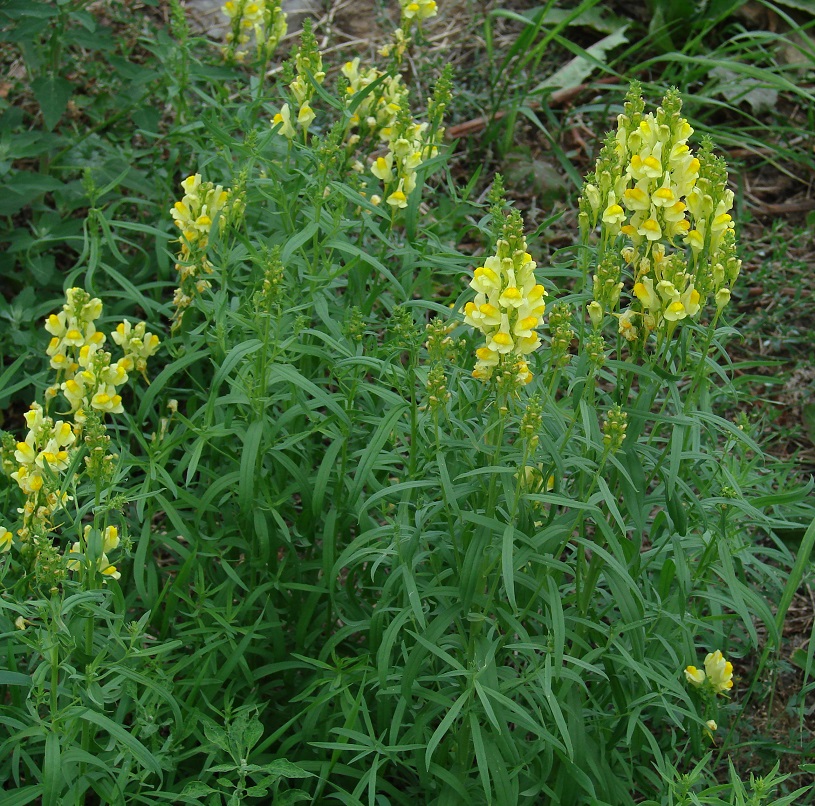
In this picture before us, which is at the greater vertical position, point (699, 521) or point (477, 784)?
point (699, 521)

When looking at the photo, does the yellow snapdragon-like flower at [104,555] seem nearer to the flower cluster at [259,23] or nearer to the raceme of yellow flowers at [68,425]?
the raceme of yellow flowers at [68,425]

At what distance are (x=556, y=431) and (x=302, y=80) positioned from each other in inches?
64.4

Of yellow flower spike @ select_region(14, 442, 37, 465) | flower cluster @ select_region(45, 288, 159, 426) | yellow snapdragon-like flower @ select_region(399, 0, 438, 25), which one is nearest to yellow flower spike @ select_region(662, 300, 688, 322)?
flower cluster @ select_region(45, 288, 159, 426)

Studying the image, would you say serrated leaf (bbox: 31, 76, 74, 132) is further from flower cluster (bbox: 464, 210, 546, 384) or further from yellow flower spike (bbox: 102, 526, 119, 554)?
flower cluster (bbox: 464, 210, 546, 384)

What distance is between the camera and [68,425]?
2857 mm

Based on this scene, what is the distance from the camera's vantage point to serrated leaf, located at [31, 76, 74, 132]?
457 cm

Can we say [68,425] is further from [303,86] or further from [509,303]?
[303,86]

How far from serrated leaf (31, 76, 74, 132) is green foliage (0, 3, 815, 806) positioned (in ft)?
3.93

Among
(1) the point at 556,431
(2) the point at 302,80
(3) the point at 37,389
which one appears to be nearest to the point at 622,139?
(1) the point at 556,431

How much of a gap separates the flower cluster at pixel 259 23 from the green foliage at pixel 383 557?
1.09ft

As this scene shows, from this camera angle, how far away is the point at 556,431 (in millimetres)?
2734

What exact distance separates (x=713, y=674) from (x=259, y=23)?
2966 mm

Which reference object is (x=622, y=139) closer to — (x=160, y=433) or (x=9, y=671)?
(x=160, y=433)

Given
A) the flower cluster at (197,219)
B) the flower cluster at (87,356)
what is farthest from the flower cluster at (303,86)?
the flower cluster at (87,356)
